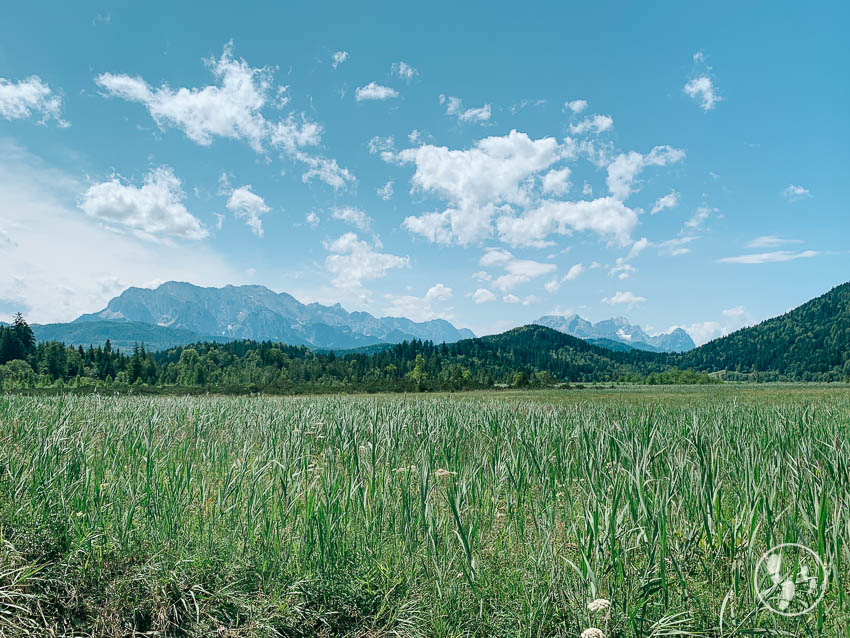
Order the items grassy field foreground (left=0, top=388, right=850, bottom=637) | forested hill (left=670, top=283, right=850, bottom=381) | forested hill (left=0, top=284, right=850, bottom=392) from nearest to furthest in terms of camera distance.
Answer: grassy field foreground (left=0, top=388, right=850, bottom=637) < forested hill (left=0, top=284, right=850, bottom=392) < forested hill (left=670, top=283, right=850, bottom=381)

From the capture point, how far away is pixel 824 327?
16675 cm

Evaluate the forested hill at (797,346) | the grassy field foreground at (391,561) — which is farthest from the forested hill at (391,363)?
the grassy field foreground at (391,561)

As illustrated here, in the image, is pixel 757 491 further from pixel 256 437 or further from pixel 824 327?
pixel 824 327

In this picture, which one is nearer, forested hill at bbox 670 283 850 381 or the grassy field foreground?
the grassy field foreground

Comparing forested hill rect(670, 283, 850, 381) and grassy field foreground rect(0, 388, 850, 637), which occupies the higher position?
forested hill rect(670, 283, 850, 381)

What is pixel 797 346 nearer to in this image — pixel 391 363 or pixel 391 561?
pixel 391 363

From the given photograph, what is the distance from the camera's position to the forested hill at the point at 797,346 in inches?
5572

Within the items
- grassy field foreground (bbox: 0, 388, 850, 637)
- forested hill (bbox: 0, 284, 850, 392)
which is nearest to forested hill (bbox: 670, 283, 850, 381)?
forested hill (bbox: 0, 284, 850, 392)

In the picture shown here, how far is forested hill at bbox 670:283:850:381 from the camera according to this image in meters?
142

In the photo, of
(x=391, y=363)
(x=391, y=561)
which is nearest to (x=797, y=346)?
(x=391, y=363)

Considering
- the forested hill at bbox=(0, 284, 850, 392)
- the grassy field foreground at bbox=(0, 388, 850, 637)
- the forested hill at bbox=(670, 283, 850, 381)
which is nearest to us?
the grassy field foreground at bbox=(0, 388, 850, 637)

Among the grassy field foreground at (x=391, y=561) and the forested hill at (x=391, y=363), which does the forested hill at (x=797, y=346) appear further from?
the grassy field foreground at (x=391, y=561)

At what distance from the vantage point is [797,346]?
159 metres

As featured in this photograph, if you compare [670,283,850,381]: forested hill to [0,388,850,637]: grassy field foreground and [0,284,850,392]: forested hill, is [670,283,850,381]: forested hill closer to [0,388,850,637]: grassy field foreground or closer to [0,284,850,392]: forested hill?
[0,284,850,392]: forested hill
